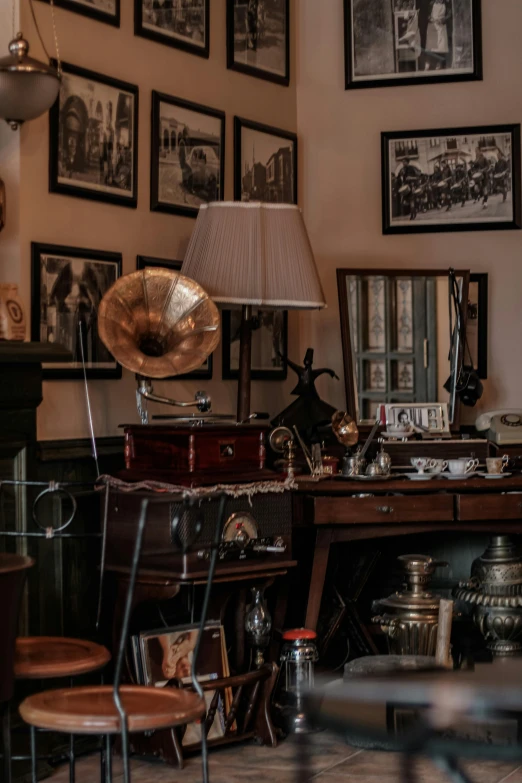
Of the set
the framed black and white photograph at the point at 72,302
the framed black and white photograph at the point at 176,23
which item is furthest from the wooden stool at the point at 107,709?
the framed black and white photograph at the point at 176,23

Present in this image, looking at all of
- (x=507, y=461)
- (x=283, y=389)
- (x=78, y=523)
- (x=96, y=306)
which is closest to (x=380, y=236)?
(x=283, y=389)

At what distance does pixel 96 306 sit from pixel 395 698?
232 centimetres

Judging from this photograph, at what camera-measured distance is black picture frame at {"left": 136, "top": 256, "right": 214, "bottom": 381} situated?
4.77 m

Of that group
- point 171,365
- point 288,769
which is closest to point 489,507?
point 288,769

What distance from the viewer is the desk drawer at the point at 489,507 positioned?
15.4 ft

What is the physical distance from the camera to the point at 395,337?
532 centimetres

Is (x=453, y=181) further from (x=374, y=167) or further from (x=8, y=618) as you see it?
(x=8, y=618)

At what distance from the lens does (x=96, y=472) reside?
4484 mm

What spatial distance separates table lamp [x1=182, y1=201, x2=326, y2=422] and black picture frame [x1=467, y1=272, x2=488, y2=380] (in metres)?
1.06

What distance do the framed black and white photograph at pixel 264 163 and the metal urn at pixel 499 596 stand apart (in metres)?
1.86

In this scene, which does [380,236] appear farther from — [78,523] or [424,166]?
[78,523]

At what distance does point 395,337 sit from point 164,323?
132 centimetres

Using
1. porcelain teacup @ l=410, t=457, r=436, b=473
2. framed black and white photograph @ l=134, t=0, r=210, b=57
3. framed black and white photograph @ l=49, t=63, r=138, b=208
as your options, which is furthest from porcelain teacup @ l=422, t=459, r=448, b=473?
framed black and white photograph @ l=134, t=0, r=210, b=57

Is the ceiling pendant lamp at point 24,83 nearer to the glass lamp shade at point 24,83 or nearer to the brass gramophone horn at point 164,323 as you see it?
the glass lamp shade at point 24,83
